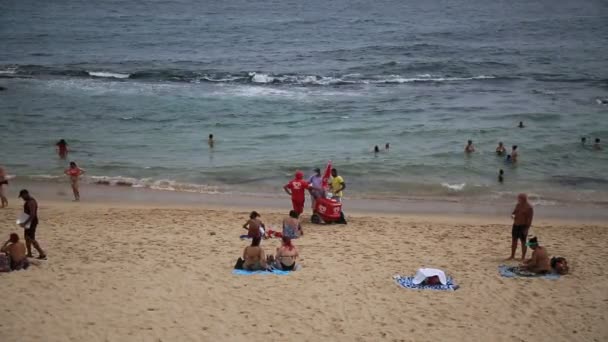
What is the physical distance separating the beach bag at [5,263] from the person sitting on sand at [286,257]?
4618 millimetres

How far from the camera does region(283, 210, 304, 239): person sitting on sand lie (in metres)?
13.2

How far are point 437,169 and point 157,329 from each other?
14.6 m

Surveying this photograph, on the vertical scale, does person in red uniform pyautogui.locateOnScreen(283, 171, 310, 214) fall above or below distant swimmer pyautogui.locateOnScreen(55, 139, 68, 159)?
below

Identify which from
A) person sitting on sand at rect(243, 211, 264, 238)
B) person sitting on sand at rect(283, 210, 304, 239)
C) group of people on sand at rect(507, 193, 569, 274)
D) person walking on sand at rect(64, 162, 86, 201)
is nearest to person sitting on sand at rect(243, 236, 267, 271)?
person sitting on sand at rect(243, 211, 264, 238)

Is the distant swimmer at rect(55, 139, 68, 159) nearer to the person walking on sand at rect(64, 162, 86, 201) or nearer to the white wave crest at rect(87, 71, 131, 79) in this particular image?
the person walking on sand at rect(64, 162, 86, 201)

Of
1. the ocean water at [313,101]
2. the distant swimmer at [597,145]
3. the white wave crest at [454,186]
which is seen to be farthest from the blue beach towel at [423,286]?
the distant swimmer at [597,145]

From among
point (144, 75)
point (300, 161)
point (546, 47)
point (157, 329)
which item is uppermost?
point (546, 47)

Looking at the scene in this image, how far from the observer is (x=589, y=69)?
41.4m

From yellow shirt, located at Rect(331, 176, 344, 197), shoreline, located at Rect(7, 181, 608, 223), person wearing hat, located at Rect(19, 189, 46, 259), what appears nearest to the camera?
person wearing hat, located at Rect(19, 189, 46, 259)

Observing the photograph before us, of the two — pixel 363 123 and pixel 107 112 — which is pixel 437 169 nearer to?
pixel 363 123

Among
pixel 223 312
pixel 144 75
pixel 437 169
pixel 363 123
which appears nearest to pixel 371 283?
pixel 223 312

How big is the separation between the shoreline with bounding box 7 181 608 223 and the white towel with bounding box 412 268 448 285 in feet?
17.8

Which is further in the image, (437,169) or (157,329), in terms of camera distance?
(437,169)

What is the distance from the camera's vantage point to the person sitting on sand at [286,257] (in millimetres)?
11305
